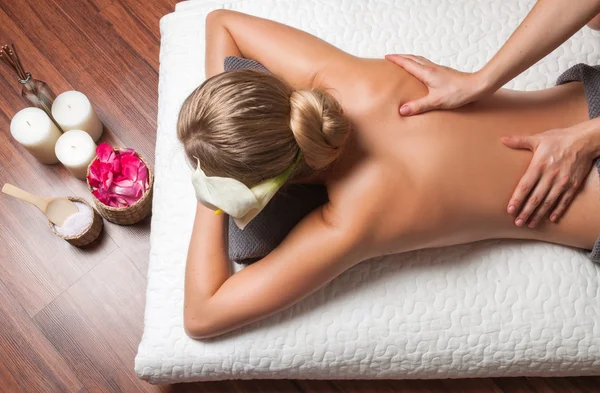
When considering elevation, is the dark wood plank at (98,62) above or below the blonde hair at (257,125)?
below

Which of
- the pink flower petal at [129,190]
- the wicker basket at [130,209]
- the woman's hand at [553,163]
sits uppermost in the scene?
the woman's hand at [553,163]

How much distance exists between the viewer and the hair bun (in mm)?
733

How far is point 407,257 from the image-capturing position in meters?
1.06

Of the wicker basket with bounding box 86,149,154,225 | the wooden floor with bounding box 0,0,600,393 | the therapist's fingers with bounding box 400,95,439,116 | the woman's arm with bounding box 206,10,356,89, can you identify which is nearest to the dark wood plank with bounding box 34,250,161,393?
the wooden floor with bounding box 0,0,600,393

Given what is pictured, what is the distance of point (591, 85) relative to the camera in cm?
99

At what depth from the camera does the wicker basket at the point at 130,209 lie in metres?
1.23

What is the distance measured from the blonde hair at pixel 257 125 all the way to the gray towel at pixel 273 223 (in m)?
0.19

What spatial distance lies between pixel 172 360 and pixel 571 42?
1.11m

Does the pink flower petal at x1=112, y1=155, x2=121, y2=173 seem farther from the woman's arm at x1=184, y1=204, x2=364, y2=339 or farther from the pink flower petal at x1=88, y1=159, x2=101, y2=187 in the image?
the woman's arm at x1=184, y1=204, x2=364, y2=339

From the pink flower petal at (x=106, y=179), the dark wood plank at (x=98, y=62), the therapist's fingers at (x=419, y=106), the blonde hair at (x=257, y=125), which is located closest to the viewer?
the blonde hair at (x=257, y=125)

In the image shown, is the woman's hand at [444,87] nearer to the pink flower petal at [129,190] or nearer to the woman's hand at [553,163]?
the woman's hand at [553,163]

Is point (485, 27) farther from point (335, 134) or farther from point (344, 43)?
point (335, 134)

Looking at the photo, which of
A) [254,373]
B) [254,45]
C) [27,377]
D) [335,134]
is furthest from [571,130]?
[27,377]

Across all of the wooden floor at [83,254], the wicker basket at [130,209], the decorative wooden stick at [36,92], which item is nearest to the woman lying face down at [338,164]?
the wicker basket at [130,209]
